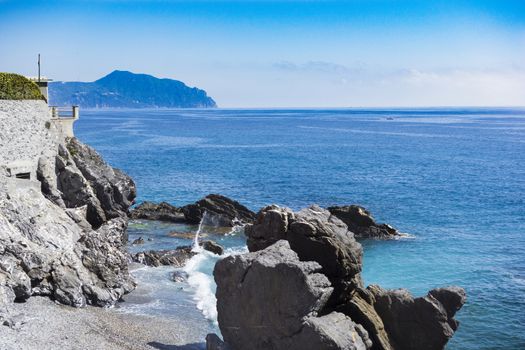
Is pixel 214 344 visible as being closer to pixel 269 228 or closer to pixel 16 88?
pixel 269 228

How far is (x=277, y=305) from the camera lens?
2541cm

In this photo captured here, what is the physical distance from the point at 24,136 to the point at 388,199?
1733 inches

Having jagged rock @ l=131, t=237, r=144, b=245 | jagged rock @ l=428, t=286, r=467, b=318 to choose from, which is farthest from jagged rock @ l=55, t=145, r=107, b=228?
jagged rock @ l=428, t=286, r=467, b=318

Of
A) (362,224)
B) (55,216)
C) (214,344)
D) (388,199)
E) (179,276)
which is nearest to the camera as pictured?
(214,344)

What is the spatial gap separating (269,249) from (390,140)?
455ft

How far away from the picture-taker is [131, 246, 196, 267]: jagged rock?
43938 millimetres

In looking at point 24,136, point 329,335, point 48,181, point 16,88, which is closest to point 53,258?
point 48,181

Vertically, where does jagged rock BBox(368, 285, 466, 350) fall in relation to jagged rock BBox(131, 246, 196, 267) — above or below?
above

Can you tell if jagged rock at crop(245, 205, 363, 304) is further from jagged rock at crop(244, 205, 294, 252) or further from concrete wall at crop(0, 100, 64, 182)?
concrete wall at crop(0, 100, 64, 182)

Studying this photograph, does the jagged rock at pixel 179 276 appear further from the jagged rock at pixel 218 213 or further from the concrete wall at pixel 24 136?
the jagged rock at pixel 218 213

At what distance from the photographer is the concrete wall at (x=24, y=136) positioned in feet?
133

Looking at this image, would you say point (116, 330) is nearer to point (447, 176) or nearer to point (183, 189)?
point (183, 189)

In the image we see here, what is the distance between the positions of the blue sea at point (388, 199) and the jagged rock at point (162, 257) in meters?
1.35

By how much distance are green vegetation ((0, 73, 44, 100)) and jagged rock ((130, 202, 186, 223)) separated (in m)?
18.6
